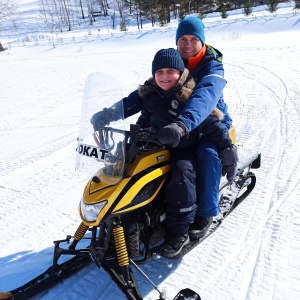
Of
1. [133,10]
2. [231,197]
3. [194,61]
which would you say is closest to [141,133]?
[194,61]

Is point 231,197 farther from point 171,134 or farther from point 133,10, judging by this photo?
point 133,10

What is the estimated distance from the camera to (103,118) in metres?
2.55

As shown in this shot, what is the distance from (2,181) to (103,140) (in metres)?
2.65

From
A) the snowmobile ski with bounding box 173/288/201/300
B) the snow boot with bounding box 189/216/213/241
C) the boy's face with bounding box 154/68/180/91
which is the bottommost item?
the snowmobile ski with bounding box 173/288/201/300

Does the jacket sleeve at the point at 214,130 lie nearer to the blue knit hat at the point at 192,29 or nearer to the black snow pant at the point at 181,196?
the black snow pant at the point at 181,196

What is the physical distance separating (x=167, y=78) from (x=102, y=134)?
728 mm

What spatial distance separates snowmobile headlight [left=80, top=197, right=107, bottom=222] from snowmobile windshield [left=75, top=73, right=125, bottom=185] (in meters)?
0.18

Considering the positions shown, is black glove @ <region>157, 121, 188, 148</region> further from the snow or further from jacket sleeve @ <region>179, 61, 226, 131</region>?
the snow

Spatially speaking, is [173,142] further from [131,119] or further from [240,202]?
[131,119]

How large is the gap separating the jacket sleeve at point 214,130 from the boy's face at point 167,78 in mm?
404

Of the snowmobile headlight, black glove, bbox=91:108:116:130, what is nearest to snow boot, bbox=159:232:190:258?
the snowmobile headlight

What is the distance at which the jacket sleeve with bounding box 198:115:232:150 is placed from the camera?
286cm

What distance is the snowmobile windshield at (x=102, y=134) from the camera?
2.47 meters

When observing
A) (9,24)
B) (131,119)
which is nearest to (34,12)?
(9,24)
